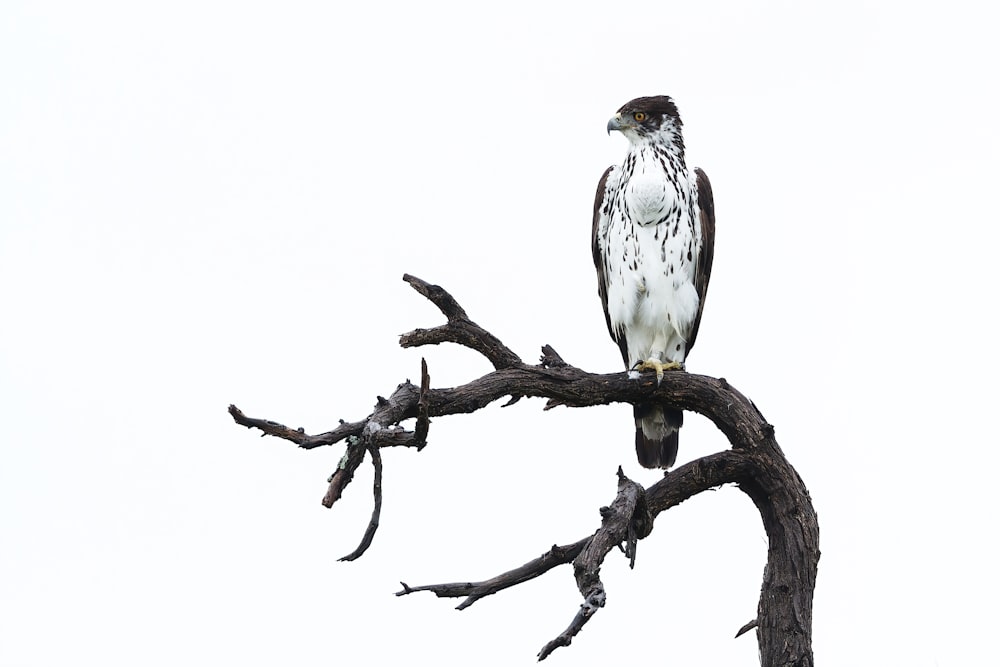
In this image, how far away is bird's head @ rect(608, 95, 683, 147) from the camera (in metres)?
7.20

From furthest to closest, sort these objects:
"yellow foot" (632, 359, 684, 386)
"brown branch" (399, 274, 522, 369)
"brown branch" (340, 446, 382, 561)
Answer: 1. "yellow foot" (632, 359, 684, 386)
2. "brown branch" (399, 274, 522, 369)
3. "brown branch" (340, 446, 382, 561)

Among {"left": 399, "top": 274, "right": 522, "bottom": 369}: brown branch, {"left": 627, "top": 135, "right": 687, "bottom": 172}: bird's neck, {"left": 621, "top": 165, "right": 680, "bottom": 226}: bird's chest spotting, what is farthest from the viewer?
{"left": 627, "top": 135, "right": 687, "bottom": 172}: bird's neck

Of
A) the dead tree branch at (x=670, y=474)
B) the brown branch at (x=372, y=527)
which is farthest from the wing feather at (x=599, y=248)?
the brown branch at (x=372, y=527)

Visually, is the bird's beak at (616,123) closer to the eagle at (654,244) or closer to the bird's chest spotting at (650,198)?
the eagle at (654,244)

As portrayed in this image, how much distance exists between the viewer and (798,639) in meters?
6.50

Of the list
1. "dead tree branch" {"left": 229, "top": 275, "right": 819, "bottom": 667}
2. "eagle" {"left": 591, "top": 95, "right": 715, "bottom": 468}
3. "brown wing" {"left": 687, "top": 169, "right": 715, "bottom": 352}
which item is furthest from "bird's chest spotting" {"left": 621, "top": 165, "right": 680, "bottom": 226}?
"dead tree branch" {"left": 229, "top": 275, "right": 819, "bottom": 667}

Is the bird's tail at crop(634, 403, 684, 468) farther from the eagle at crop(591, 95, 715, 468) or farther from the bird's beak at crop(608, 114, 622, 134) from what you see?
the bird's beak at crop(608, 114, 622, 134)

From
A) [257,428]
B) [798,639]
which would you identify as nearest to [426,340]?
[257,428]

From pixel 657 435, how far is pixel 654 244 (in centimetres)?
115

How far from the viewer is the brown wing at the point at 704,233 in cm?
718

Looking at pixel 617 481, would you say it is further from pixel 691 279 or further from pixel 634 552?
pixel 691 279

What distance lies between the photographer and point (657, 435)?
7.21 metres

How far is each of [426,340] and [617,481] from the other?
1197 millimetres

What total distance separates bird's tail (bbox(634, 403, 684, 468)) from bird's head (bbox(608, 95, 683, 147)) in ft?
5.32
